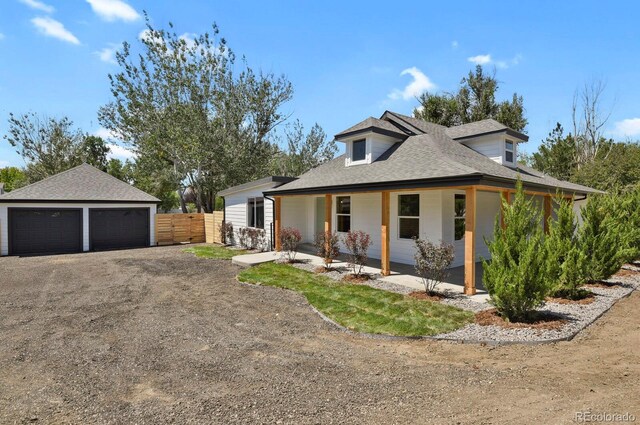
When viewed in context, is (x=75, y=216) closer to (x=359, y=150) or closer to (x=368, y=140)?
(x=359, y=150)

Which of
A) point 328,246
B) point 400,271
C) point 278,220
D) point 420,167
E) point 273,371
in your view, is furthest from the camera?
point 278,220

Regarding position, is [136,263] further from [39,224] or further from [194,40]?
[194,40]

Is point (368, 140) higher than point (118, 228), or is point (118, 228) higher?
point (368, 140)

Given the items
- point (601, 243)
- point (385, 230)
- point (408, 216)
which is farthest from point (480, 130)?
point (385, 230)

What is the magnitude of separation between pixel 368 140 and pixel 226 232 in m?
9.71

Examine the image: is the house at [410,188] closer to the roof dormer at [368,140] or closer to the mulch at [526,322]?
the roof dormer at [368,140]

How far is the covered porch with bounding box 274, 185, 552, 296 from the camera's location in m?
8.98

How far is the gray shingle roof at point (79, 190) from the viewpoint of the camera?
16.2 meters

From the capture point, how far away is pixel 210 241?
20.2m

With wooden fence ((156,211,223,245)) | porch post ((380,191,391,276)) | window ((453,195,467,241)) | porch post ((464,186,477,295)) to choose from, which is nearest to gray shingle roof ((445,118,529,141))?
window ((453,195,467,241))

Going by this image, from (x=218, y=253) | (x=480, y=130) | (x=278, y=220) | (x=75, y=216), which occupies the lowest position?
(x=218, y=253)

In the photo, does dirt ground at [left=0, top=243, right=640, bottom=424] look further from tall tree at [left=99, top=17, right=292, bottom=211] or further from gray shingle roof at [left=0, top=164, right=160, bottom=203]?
tall tree at [left=99, top=17, right=292, bottom=211]

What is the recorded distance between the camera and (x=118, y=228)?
59.3ft

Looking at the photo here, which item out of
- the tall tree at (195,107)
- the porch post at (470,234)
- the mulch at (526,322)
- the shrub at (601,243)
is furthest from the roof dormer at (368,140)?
the tall tree at (195,107)
